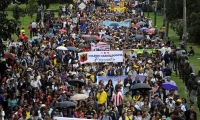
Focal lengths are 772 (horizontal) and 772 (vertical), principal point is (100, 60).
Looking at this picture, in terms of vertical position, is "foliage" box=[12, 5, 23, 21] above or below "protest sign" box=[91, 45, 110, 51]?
above

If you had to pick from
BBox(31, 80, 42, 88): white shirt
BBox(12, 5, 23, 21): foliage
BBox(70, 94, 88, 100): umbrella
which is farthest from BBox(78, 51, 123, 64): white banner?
BBox(70, 94, 88, 100): umbrella

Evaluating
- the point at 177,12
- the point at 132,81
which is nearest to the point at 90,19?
the point at 177,12

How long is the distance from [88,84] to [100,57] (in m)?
6.63

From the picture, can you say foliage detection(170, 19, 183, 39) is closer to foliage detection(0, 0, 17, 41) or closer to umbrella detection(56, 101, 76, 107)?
foliage detection(0, 0, 17, 41)

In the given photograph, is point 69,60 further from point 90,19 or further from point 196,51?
point 90,19

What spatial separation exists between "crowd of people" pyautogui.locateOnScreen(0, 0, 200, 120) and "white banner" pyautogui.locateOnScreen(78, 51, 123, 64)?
0.21 metres

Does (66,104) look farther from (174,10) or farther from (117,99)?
(174,10)

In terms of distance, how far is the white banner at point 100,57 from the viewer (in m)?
32.8

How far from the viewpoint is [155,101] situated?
23406 millimetres

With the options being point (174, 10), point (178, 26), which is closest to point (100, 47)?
point (174, 10)

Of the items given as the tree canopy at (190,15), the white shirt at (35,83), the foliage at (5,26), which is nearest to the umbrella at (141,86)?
the white shirt at (35,83)

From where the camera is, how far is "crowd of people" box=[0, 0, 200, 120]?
2194 cm

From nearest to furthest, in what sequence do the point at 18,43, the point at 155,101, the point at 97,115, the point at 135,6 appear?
the point at 97,115
the point at 155,101
the point at 18,43
the point at 135,6

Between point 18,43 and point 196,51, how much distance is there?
16.7 meters
